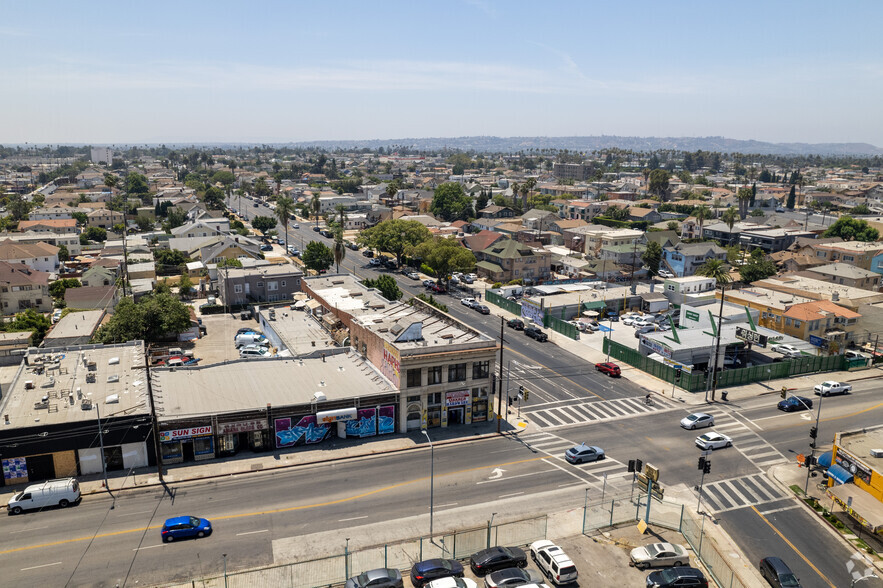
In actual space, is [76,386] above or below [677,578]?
Result: above

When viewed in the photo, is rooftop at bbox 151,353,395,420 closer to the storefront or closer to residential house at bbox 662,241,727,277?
the storefront

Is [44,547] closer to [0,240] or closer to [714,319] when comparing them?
[714,319]

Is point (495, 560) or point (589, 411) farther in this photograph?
point (589, 411)

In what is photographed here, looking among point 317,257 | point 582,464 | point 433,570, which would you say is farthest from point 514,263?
point 433,570

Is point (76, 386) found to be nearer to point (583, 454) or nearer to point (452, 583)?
point (452, 583)

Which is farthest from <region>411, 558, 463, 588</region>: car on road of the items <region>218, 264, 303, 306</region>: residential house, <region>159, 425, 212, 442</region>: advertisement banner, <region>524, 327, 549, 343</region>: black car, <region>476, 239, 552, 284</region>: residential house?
<region>476, 239, 552, 284</region>: residential house

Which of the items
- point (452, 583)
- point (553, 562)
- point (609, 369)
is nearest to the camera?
point (452, 583)

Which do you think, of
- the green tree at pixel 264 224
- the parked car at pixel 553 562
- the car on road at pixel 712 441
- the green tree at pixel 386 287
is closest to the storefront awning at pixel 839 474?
the car on road at pixel 712 441

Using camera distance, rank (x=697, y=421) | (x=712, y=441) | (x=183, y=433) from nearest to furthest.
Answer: (x=183, y=433) → (x=712, y=441) → (x=697, y=421)
